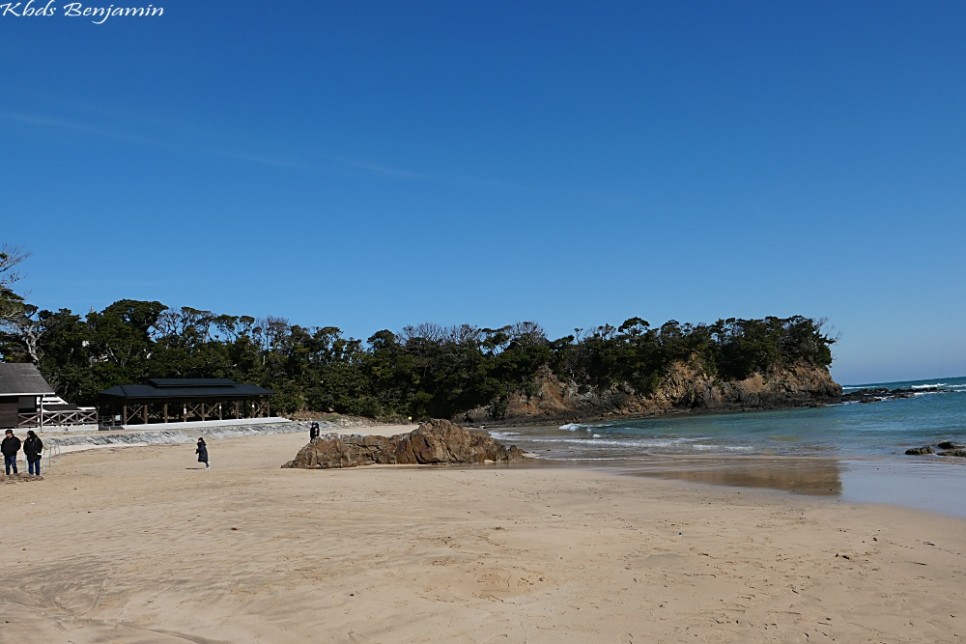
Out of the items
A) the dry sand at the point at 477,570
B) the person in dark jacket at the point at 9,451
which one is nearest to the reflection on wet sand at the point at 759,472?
the dry sand at the point at 477,570

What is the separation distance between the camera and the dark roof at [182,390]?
4303 cm

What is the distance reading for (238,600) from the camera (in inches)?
256

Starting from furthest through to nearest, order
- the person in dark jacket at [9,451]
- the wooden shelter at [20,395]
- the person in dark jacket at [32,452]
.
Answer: the wooden shelter at [20,395], the person in dark jacket at [9,451], the person in dark jacket at [32,452]

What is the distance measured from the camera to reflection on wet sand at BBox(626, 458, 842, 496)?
15.3 meters

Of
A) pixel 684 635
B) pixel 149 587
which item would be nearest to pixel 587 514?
pixel 684 635

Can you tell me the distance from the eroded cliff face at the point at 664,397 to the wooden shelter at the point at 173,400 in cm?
3273

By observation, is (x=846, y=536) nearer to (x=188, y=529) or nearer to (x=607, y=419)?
(x=188, y=529)

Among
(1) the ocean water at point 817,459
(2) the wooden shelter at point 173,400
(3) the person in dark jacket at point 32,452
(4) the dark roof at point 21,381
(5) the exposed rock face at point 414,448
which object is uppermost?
(4) the dark roof at point 21,381

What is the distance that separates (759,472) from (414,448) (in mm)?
10893

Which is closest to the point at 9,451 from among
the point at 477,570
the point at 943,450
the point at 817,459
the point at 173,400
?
the point at 477,570

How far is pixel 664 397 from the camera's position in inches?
3024

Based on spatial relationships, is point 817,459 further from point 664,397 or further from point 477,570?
point 664,397

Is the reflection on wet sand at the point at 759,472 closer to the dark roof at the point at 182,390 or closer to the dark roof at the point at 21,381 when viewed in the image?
the dark roof at the point at 182,390

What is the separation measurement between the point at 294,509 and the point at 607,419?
60588 millimetres
